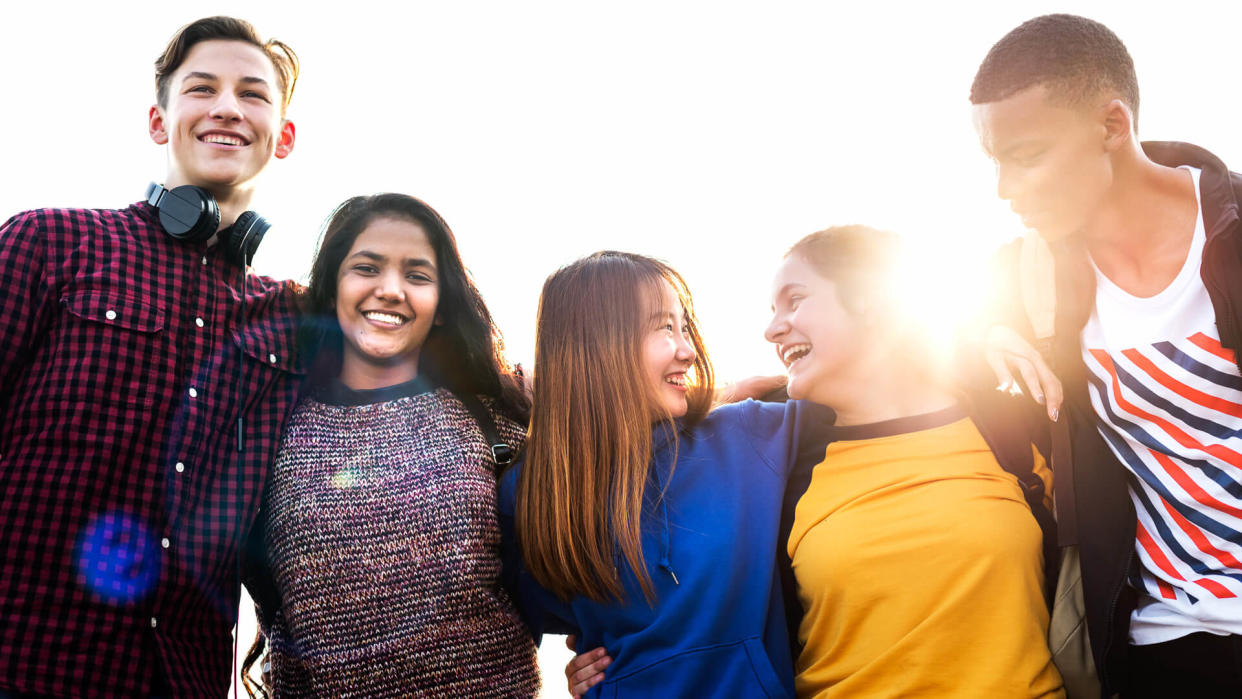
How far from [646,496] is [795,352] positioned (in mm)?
684

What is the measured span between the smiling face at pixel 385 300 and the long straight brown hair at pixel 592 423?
17.7 inches

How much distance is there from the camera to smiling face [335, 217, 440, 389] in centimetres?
293

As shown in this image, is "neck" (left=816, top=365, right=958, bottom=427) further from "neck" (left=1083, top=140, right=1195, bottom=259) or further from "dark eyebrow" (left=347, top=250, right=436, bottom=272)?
"dark eyebrow" (left=347, top=250, right=436, bottom=272)

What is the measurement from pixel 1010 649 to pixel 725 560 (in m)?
0.78

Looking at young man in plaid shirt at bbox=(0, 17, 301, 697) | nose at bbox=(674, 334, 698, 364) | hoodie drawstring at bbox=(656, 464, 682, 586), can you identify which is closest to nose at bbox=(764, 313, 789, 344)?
nose at bbox=(674, 334, 698, 364)

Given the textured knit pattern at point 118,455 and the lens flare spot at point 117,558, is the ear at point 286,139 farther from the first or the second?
the lens flare spot at point 117,558

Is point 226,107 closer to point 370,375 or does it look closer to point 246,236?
point 246,236

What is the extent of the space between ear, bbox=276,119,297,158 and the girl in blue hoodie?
3.76ft

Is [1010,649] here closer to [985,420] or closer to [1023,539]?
[1023,539]

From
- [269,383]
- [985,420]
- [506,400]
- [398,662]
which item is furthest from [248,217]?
[985,420]

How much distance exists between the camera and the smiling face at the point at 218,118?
2875 millimetres

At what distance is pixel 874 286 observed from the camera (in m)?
2.81

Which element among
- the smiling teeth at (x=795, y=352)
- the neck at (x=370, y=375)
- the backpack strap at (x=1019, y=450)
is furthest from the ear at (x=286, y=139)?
the backpack strap at (x=1019, y=450)

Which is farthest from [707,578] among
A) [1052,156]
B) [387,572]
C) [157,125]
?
[157,125]
